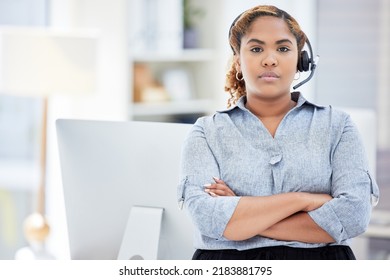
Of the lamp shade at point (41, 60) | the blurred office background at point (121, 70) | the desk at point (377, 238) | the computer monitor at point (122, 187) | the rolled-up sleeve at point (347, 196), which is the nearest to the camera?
the rolled-up sleeve at point (347, 196)

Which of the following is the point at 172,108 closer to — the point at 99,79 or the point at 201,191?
the point at 99,79

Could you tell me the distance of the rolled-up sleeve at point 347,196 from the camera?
1.17 meters

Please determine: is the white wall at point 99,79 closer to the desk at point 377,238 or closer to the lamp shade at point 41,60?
the lamp shade at point 41,60

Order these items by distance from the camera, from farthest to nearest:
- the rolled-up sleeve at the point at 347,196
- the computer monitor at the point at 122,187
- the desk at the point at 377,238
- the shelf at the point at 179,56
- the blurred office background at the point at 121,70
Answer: the shelf at the point at 179,56
the blurred office background at the point at 121,70
the desk at the point at 377,238
the computer monitor at the point at 122,187
the rolled-up sleeve at the point at 347,196

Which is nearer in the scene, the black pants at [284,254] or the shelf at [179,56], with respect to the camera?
the black pants at [284,254]

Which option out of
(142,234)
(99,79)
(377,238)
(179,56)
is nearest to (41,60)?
(99,79)

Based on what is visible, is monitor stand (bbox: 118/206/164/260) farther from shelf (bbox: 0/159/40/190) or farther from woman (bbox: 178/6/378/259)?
shelf (bbox: 0/159/40/190)

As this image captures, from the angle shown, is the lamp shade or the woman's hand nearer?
the woman's hand

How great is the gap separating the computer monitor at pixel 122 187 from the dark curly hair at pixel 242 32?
0.10m

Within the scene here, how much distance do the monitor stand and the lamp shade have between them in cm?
122

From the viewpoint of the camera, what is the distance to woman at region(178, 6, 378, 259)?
1.18 meters

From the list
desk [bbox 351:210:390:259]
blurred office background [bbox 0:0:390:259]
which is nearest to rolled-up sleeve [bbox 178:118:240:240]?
desk [bbox 351:210:390:259]

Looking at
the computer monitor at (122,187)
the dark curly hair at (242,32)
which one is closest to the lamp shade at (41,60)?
the computer monitor at (122,187)

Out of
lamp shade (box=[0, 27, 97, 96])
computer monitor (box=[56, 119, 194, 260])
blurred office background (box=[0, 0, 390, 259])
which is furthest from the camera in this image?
blurred office background (box=[0, 0, 390, 259])
